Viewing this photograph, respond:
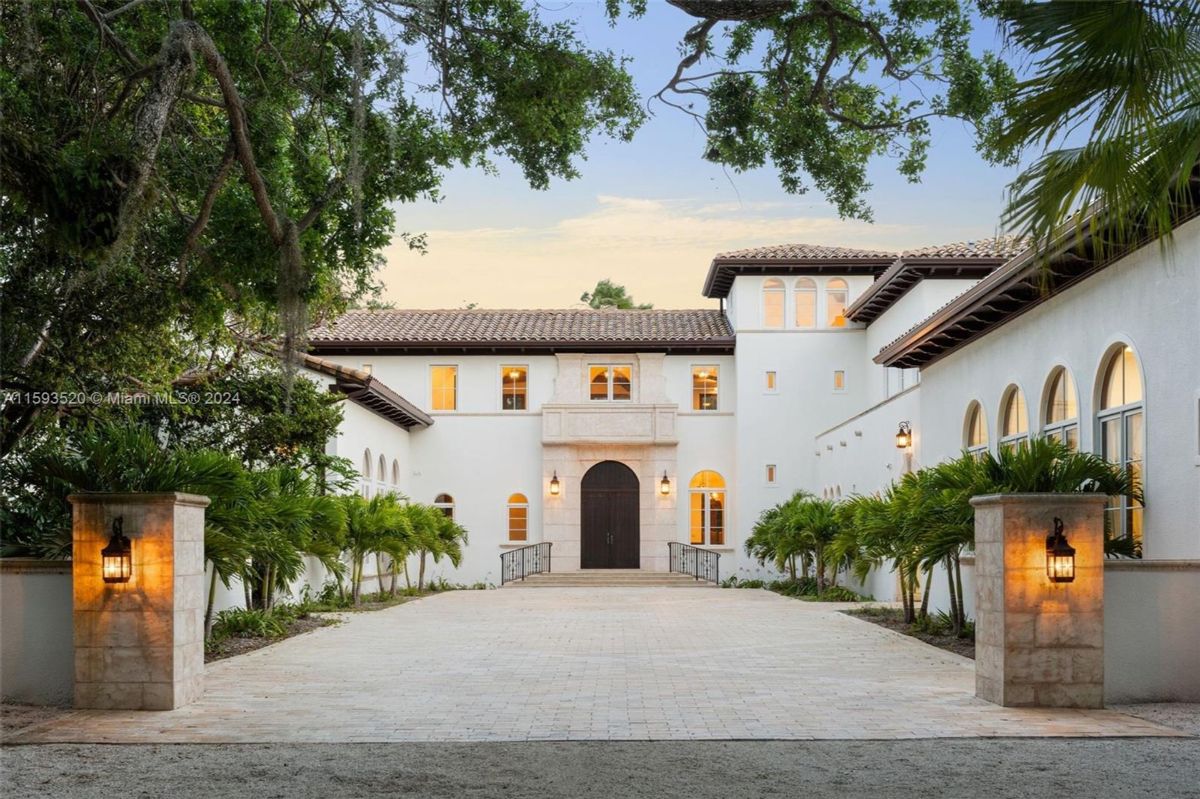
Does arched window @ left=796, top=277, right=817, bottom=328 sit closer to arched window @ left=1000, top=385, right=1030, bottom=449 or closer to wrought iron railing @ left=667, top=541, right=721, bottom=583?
wrought iron railing @ left=667, top=541, right=721, bottom=583

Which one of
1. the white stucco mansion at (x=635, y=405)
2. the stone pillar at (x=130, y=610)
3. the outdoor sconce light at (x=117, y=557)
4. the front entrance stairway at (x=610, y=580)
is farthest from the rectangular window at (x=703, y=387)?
the outdoor sconce light at (x=117, y=557)

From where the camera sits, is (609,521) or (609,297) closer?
(609,521)

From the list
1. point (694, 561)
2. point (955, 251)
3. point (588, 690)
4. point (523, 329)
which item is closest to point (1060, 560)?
point (588, 690)

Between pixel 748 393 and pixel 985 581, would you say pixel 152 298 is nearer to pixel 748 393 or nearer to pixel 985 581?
pixel 985 581

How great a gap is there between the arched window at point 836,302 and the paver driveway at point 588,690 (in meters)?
16.1

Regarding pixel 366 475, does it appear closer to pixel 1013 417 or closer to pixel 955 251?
pixel 955 251

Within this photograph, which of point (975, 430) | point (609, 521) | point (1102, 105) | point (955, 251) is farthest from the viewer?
point (609, 521)

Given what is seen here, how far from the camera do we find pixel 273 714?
959 cm

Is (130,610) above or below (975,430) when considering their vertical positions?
below

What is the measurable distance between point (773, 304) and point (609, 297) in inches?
1153

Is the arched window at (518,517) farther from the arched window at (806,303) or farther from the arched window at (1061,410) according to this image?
the arched window at (1061,410)

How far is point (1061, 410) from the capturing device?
15656 millimetres

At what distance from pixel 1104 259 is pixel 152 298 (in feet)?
31.4

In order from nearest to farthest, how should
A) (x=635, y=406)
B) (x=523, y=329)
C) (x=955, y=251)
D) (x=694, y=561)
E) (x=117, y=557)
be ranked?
(x=117, y=557) < (x=955, y=251) < (x=694, y=561) < (x=635, y=406) < (x=523, y=329)
